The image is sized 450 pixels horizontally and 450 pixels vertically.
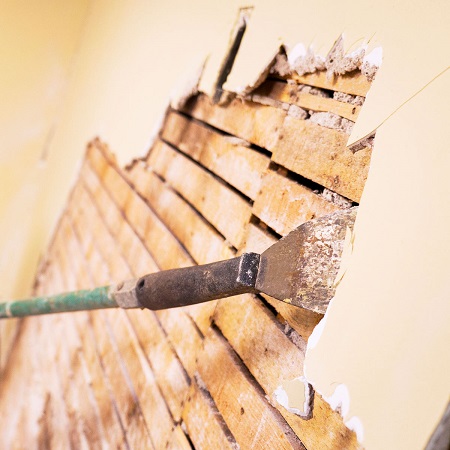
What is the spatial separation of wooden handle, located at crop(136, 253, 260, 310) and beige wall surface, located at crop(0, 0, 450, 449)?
208 mm

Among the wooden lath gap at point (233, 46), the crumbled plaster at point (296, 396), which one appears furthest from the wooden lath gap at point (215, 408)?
the wooden lath gap at point (233, 46)

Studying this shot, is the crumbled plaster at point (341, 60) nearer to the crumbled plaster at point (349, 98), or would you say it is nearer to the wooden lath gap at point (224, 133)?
the crumbled plaster at point (349, 98)

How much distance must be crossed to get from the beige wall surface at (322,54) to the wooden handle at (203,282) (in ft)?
0.68

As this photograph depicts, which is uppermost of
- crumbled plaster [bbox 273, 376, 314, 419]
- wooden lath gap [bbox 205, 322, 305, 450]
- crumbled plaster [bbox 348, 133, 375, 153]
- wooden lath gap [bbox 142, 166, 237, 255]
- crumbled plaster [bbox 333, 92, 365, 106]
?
crumbled plaster [bbox 333, 92, 365, 106]

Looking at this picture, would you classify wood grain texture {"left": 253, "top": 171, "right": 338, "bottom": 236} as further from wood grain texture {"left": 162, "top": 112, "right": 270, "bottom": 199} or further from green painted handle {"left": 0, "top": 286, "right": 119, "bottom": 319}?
green painted handle {"left": 0, "top": 286, "right": 119, "bottom": 319}

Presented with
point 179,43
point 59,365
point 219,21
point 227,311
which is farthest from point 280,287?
point 59,365

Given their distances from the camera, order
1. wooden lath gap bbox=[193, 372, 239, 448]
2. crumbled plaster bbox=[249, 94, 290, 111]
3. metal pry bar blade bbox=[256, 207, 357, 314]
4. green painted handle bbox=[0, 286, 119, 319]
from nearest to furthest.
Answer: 1. metal pry bar blade bbox=[256, 207, 357, 314]
2. wooden lath gap bbox=[193, 372, 239, 448]
3. crumbled plaster bbox=[249, 94, 290, 111]
4. green painted handle bbox=[0, 286, 119, 319]

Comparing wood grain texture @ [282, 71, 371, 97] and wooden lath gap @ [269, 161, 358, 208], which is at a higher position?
wood grain texture @ [282, 71, 371, 97]

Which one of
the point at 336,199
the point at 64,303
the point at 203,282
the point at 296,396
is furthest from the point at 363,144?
the point at 64,303

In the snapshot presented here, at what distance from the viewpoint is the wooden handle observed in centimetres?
106

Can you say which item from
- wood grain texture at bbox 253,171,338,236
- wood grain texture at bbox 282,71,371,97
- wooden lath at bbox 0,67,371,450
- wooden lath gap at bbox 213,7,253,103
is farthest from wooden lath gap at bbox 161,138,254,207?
wood grain texture at bbox 282,71,371,97

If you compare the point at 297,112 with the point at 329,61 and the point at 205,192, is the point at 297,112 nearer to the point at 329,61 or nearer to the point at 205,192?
the point at 329,61

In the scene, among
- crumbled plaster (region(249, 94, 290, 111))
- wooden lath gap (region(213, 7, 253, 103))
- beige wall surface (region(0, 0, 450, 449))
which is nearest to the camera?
beige wall surface (region(0, 0, 450, 449))

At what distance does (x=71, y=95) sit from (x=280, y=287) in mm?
4253
